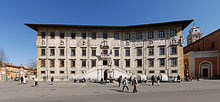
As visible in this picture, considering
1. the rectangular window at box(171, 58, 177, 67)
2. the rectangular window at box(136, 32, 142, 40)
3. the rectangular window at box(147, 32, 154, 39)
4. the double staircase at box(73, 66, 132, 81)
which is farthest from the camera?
the rectangular window at box(136, 32, 142, 40)

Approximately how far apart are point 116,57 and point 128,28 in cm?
918

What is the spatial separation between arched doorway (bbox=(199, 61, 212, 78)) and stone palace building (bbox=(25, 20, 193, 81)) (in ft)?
30.3

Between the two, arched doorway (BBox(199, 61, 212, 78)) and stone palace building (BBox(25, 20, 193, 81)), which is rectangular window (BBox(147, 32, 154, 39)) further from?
arched doorway (BBox(199, 61, 212, 78))

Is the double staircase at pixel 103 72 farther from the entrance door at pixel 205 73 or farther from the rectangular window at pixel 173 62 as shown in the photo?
the entrance door at pixel 205 73

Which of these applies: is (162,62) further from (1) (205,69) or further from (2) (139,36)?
(1) (205,69)

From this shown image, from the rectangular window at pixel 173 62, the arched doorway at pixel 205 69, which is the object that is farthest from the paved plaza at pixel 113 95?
the arched doorway at pixel 205 69

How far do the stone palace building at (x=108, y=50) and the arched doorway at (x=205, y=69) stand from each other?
30.3ft

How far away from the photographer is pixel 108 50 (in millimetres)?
31969

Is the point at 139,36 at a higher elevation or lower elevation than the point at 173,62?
higher

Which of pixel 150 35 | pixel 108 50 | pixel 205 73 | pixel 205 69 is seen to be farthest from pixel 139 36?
pixel 205 73

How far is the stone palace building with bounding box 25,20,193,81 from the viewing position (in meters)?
29.9

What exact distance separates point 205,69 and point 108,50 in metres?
28.8

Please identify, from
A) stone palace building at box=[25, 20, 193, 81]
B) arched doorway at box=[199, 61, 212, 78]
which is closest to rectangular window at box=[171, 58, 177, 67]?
stone palace building at box=[25, 20, 193, 81]

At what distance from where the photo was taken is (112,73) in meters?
29.4
